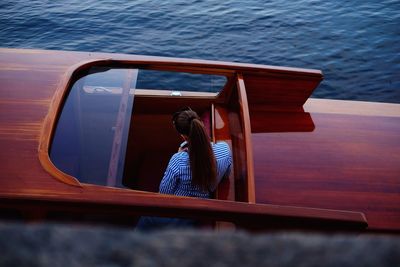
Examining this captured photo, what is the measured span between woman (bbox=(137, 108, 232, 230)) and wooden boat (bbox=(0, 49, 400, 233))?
17 centimetres

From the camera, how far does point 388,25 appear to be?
9086mm

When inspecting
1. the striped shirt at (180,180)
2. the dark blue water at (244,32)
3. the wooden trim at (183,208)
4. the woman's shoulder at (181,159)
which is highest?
the wooden trim at (183,208)

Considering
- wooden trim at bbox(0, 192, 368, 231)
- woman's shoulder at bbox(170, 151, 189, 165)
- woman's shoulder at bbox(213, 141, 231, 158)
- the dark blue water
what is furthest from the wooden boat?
the dark blue water

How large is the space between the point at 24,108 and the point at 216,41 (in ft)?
22.4

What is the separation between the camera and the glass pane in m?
2.53

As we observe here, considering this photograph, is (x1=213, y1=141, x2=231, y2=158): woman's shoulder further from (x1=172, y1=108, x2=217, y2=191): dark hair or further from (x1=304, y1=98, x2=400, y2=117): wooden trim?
(x1=304, y1=98, x2=400, y2=117): wooden trim

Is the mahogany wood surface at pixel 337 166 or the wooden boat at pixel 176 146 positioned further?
the mahogany wood surface at pixel 337 166

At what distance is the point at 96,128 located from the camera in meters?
3.00

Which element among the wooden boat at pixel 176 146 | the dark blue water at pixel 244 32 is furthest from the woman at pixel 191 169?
the dark blue water at pixel 244 32

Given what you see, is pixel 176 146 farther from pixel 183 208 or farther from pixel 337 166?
pixel 183 208

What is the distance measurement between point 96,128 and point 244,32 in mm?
6981

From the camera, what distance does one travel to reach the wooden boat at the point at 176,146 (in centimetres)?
206

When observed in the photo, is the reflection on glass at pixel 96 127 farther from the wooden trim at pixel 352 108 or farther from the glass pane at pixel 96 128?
the wooden trim at pixel 352 108

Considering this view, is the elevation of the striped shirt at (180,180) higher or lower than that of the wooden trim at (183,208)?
lower
